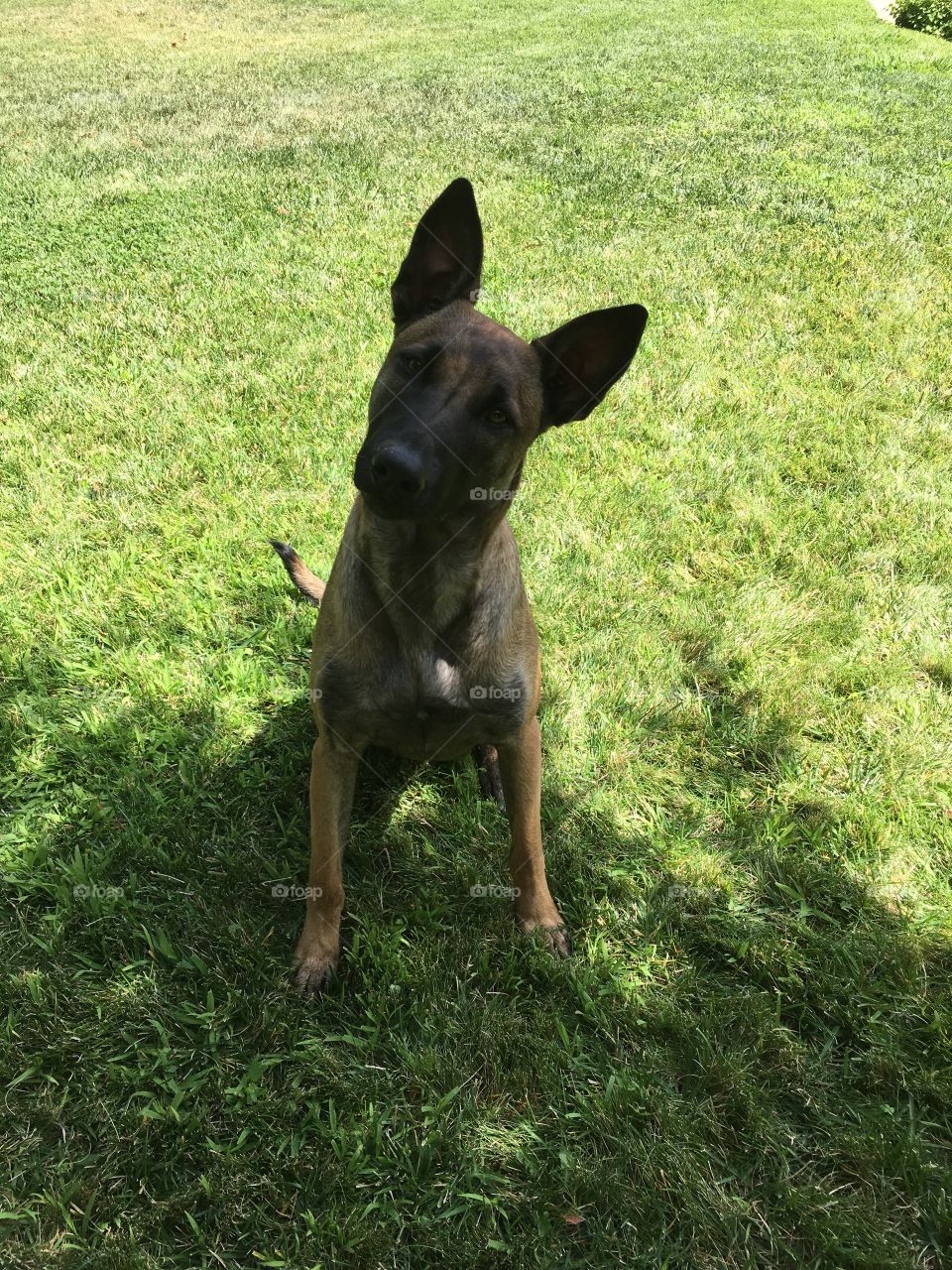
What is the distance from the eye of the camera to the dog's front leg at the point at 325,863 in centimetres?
260

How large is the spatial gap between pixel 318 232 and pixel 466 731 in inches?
272

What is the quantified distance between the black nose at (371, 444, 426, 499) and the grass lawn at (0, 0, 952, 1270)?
1.46 metres

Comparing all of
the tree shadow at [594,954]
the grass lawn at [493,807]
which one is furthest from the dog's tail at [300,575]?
the tree shadow at [594,954]

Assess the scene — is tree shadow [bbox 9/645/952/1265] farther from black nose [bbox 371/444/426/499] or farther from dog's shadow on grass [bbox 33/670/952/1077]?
black nose [bbox 371/444/426/499]

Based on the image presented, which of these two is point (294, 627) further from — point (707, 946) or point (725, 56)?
point (725, 56)

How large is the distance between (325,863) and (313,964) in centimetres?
33

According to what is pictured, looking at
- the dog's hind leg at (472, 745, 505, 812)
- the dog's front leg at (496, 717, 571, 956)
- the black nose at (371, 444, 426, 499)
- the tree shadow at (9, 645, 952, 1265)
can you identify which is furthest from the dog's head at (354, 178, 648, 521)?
the tree shadow at (9, 645, 952, 1265)

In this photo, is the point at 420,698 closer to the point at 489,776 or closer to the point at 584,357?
the point at 489,776

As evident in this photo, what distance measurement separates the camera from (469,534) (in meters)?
2.42

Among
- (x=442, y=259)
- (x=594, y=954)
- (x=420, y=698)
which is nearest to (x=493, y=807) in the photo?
(x=594, y=954)

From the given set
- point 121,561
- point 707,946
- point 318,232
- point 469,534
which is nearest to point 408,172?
point 318,232

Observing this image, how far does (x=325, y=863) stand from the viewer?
2617mm

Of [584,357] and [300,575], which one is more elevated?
[584,357]

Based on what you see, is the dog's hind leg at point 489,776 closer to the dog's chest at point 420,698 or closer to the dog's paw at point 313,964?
the dog's chest at point 420,698
